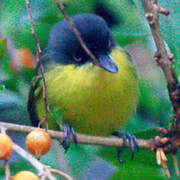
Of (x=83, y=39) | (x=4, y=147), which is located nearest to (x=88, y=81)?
(x=83, y=39)

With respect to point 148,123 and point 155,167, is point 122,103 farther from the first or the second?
point 155,167

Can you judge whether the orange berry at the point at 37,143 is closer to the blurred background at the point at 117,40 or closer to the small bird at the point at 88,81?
the blurred background at the point at 117,40

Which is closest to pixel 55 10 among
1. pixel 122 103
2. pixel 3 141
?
pixel 122 103

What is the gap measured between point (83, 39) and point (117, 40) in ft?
0.75

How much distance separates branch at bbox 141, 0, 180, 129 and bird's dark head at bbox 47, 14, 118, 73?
0.36m

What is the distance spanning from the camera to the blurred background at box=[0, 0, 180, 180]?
68.2 inches

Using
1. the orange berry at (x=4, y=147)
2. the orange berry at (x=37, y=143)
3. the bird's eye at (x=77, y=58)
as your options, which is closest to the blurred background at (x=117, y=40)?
the bird's eye at (x=77, y=58)

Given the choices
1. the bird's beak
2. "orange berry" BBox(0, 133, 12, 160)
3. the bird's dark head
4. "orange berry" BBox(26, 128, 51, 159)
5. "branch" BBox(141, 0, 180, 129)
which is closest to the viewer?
"orange berry" BBox(0, 133, 12, 160)

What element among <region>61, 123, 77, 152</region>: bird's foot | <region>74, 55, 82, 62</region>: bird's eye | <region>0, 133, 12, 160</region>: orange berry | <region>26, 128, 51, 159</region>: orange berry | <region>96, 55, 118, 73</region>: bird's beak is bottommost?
<region>61, 123, 77, 152</region>: bird's foot

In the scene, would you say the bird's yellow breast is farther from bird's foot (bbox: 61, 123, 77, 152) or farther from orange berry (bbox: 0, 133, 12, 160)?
orange berry (bbox: 0, 133, 12, 160)

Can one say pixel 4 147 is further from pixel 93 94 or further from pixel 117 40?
pixel 117 40

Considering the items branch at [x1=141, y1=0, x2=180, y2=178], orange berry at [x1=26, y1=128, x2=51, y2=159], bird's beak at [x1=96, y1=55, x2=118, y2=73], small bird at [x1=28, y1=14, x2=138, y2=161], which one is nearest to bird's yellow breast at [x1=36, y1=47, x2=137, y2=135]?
small bird at [x1=28, y1=14, x2=138, y2=161]

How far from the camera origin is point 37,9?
Answer: 189 cm

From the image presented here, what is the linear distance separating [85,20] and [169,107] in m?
0.49
